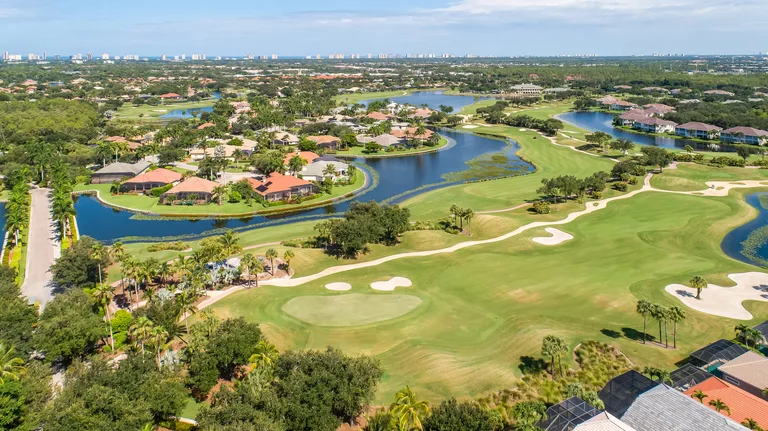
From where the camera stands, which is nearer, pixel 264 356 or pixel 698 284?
pixel 264 356

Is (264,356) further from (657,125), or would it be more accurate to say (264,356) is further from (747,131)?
(657,125)

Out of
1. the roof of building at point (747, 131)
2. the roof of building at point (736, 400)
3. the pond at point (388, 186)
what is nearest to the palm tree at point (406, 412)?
the roof of building at point (736, 400)

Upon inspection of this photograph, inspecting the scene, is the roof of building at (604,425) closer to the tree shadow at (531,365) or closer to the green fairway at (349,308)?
the tree shadow at (531,365)

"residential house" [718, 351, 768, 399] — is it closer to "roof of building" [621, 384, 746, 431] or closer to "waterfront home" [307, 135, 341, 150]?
"roof of building" [621, 384, 746, 431]

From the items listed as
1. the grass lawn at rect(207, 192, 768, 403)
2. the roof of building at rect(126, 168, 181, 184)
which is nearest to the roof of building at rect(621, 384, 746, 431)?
the grass lawn at rect(207, 192, 768, 403)

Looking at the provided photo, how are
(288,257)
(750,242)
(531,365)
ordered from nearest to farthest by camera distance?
(531,365) < (288,257) < (750,242)

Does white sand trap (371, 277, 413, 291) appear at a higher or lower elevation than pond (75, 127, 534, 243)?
lower

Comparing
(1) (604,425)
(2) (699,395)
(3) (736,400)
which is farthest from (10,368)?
(3) (736,400)
